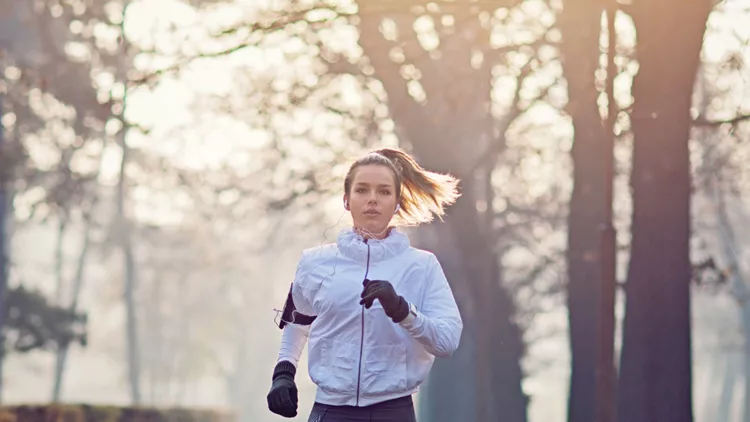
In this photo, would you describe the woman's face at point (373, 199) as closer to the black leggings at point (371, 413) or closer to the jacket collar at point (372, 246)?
the jacket collar at point (372, 246)

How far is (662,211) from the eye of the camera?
1170 centimetres

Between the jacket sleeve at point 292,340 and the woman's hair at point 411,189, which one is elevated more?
the woman's hair at point 411,189

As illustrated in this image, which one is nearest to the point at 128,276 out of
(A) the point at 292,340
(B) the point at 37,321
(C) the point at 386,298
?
(B) the point at 37,321

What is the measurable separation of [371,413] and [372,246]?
0.62m

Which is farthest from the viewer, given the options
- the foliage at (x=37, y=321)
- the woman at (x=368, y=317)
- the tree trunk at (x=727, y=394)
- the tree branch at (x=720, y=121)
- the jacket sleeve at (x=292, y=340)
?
the tree trunk at (x=727, y=394)


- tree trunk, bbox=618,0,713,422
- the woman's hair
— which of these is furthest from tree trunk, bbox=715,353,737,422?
the woman's hair

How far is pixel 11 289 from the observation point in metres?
28.0

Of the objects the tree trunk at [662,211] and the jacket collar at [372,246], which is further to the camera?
the tree trunk at [662,211]

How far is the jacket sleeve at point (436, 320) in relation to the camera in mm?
5391

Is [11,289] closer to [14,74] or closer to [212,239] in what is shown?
[14,74]

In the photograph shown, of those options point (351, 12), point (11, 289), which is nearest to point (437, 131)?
point (351, 12)

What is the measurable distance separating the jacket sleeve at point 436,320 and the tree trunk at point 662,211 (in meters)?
6.27

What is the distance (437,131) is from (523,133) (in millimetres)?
6309

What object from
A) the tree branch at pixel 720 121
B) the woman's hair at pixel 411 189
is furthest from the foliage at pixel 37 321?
the woman's hair at pixel 411 189
